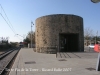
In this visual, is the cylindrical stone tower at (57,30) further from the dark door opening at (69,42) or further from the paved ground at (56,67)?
the paved ground at (56,67)

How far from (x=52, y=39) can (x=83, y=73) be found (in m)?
14.0

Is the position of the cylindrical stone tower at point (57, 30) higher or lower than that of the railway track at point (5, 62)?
higher

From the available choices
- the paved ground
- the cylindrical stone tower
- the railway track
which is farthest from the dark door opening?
the paved ground

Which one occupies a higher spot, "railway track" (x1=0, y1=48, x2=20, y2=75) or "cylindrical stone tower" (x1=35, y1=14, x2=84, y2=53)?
"cylindrical stone tower" (x1=35, y1=14, x2=84, y2=53)

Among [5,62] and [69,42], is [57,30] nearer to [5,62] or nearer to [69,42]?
[69,42]

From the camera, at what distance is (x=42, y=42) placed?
2284 cm

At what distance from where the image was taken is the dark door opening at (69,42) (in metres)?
22.9

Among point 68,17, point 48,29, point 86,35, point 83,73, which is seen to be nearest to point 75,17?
point 68,17

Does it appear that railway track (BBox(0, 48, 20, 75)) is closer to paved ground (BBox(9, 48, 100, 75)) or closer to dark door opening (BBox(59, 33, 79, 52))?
paved ground (BBox(9, 48, 100, 75))

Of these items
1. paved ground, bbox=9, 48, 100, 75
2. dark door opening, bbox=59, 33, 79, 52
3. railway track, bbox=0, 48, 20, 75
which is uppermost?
dark door opening, bbox=59, 33, 79, 52

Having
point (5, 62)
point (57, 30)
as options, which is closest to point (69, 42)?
point (57, 30)

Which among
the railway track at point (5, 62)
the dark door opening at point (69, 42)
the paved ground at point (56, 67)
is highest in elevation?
the dark door opening at point (69, 42)

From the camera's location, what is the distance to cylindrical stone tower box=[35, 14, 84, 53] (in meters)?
21.5

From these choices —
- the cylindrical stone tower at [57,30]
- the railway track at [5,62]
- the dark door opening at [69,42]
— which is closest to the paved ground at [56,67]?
the railway track at [5,62]
